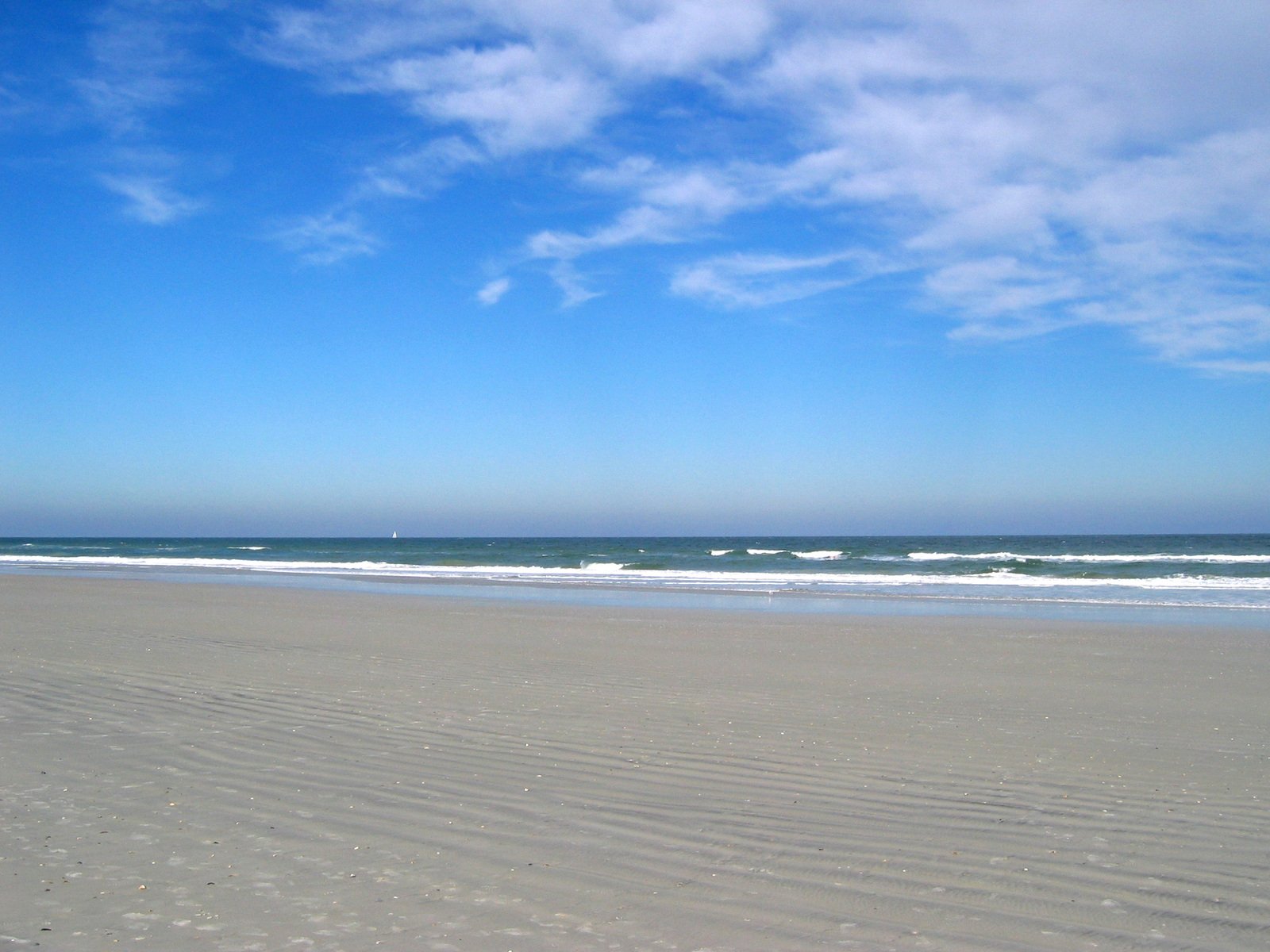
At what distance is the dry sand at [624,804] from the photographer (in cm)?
370

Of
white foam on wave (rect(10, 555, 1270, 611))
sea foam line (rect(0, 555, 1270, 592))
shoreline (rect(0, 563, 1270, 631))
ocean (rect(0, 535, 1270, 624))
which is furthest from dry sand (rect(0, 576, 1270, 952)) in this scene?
sea foam line (rect(0, 555, 1270, 592))

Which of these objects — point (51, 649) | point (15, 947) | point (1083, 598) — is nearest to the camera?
point (15, 947)

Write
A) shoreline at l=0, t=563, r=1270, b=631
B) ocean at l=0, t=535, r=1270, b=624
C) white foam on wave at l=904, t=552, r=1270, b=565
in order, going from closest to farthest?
shoreline at l=0, t=563, r=1270, b=631
ocean at l=0, t=535, r=1270, b=624
white foam on wave at l=904, t=552, r=1270, b=565

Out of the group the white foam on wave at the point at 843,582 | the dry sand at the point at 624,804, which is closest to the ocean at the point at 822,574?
the white foam on wave at the point at 843,582

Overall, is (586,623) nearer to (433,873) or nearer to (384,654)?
(384,654)

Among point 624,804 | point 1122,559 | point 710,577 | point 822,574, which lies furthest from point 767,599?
point 1122,559

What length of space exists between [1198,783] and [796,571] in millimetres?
34340

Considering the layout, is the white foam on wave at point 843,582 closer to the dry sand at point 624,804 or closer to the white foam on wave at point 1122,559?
the white foam on wave at point 1122,559

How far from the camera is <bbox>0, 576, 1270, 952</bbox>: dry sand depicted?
3.70 metres

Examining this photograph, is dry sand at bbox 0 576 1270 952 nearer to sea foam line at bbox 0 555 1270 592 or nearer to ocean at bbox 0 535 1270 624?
ocean at bbox 0 535 1270 624

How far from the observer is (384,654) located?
11.9 meters

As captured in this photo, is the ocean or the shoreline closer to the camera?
the shoreline

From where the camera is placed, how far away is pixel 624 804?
5.27 m

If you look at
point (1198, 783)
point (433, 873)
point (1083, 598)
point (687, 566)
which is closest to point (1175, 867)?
point (1198, 783)
